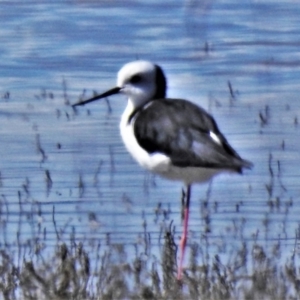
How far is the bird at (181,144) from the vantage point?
27.6ft

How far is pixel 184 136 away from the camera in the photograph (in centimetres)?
857

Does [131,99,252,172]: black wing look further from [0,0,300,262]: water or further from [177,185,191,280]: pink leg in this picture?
[0,0,300,262]: water

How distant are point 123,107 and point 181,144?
3640mm

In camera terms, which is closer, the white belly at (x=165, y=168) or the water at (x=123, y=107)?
the white belly at (x=165, y=168)

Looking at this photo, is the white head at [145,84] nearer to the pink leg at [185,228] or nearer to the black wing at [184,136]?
the black wing at [184,136]

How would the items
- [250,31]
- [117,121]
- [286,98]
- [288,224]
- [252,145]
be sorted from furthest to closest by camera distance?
[250,31], [286,98], [117,121], [252,145], [288,224]

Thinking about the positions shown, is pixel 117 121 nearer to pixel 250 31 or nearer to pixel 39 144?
pixel 39 144

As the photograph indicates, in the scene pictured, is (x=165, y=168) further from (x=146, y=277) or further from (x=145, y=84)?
(x=146, y=277)

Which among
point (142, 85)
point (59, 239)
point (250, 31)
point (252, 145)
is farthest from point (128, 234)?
point (250, 31)

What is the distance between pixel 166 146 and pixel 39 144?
2509 millimetres

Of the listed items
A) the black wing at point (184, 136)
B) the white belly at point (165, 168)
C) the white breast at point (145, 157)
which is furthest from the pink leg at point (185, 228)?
the black wing at point (184, 136)

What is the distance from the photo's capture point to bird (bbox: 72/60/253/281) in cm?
840

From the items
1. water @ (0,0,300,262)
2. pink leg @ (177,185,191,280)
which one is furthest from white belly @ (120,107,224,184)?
water @ (0,0,300,262)

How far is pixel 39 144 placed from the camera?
1098 centimetres
